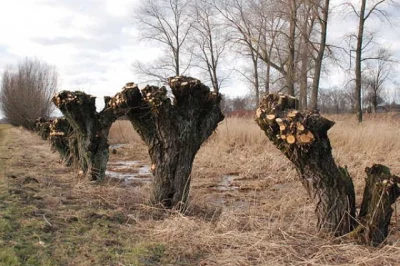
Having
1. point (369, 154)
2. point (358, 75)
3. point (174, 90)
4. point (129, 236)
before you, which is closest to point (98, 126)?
point (174, 90)

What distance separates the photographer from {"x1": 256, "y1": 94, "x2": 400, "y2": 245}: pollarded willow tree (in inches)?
138

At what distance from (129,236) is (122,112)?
5.68 ft

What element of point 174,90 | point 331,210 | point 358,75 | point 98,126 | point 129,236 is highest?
point 358,75

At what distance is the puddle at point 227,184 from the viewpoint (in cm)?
757

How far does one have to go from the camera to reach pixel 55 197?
5625 millimetres

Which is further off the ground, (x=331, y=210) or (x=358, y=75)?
(x=358, y=75)

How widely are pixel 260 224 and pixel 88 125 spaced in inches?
170

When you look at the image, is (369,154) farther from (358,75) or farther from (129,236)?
(358,75)

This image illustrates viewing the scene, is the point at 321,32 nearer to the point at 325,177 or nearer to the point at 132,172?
the point at 132,172

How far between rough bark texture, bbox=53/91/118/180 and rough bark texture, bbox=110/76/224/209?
2.22 meters

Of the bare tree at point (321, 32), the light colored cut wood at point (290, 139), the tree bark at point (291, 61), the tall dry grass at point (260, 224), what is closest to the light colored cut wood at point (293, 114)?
the light colored cut wood at point (290, 139)

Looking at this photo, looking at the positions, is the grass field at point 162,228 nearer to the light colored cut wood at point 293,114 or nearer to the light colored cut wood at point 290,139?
the light colored cut wood at point 290,139

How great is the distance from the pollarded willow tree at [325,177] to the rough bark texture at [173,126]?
135cm

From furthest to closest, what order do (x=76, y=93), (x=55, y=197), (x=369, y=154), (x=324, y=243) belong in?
1. (x=369, y=154)
2. (x=76, y=93)
3. (x=55, y=197)
4. (x=324, y=243)
